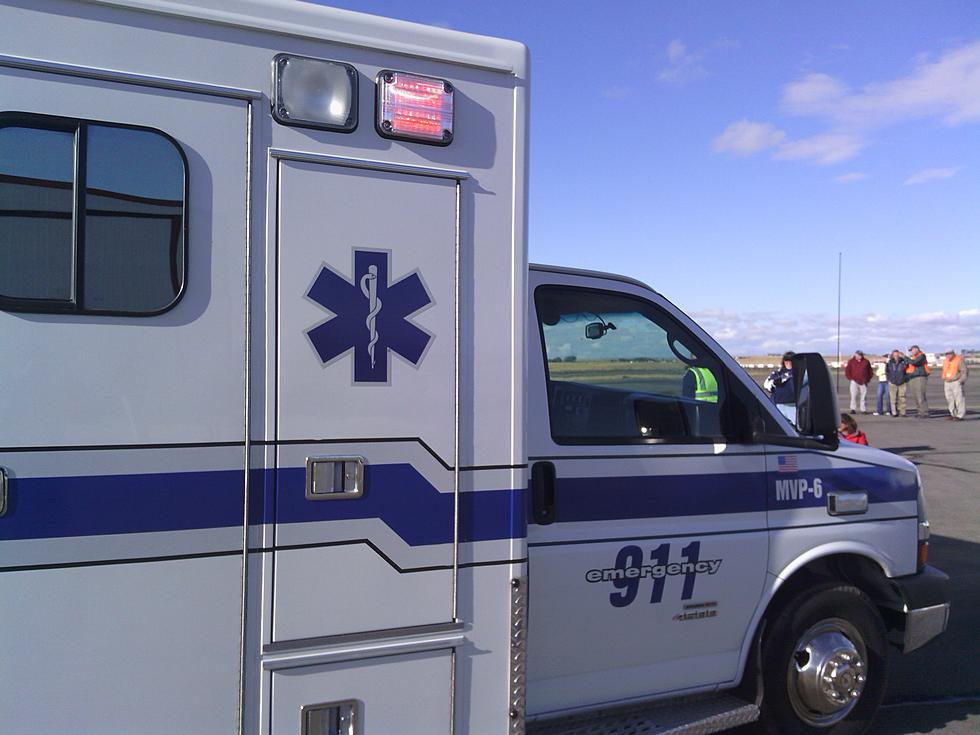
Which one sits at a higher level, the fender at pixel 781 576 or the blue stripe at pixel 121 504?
the blue stripe at pixel 121 504

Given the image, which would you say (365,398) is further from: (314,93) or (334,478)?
(314,93)

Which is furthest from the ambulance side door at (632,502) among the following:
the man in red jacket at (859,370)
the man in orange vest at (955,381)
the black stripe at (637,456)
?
the man in orange vest at (955,381)

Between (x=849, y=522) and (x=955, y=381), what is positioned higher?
(x=955, y=381)

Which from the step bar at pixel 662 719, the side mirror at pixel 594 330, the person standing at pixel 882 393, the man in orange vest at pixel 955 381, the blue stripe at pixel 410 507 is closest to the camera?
the blue stripe at pixel 410 507

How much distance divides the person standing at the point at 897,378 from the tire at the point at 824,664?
17.4 metres

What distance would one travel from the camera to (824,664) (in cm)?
391

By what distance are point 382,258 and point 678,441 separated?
1.55m

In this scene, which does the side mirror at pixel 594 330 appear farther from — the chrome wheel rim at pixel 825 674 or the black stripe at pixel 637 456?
the chrome wheel rim at pixel 825 674

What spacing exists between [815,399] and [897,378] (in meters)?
17.9

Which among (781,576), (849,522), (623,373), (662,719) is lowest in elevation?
(662,719)

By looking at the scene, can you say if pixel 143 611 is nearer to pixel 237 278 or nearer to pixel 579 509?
Answer: pixel 237 278

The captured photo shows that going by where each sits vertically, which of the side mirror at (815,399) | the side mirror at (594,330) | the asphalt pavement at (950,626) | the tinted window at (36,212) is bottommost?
the asphalt pavement at (950,626)

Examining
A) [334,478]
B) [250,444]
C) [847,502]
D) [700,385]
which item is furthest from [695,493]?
[250,444]

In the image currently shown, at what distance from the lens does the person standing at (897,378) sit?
19.7m
